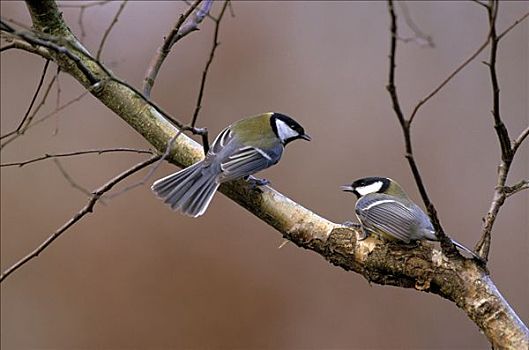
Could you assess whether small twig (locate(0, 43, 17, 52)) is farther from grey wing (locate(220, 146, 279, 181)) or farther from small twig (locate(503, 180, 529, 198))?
small twig (locate(503, 180, 529, 198))

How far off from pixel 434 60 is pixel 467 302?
4.67 feet

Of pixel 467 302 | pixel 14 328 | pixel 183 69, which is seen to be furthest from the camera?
pixel 183 69

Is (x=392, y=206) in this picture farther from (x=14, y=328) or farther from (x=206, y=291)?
(x=14, y=328)

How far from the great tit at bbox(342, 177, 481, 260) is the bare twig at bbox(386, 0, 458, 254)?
0.14 ft

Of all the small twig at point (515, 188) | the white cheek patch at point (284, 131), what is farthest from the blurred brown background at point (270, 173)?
the small twig at point (515, 188)

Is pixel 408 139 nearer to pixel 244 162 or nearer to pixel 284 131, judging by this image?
pixel 244 162

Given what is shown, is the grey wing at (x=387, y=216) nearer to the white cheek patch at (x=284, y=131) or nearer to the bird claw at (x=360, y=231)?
the bird claw at (x=360, y=231)

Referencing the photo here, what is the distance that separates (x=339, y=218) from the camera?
2.04 metres

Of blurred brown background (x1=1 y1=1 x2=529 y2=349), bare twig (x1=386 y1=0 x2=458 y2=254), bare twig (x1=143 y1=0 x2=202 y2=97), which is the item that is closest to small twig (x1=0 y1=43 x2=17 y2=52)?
bare twig (x1=143 y1=0 x2=202 y2=97)

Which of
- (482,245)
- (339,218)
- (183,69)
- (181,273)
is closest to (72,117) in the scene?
(183,69)

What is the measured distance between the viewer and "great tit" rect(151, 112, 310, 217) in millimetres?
1021

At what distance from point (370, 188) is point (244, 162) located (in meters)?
0.29

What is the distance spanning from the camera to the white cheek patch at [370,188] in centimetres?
121

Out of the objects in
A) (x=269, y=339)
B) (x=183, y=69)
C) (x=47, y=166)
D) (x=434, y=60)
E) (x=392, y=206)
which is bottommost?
(x=269, y=339)
